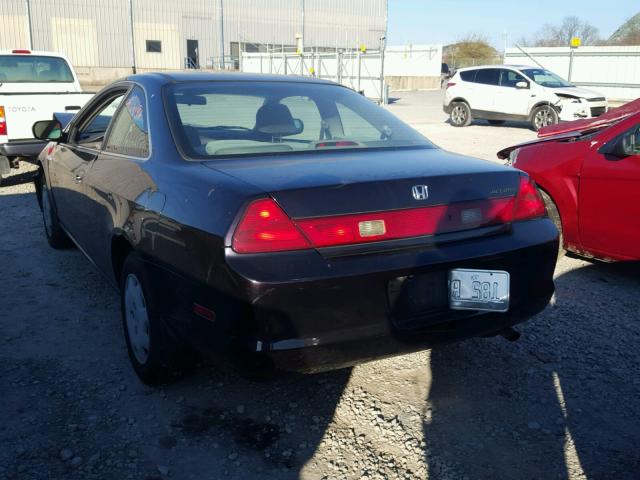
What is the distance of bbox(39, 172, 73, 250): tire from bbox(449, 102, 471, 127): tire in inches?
589

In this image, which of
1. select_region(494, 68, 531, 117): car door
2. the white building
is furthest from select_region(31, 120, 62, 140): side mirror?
the white building

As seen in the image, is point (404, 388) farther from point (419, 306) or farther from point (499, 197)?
point (499, 197)

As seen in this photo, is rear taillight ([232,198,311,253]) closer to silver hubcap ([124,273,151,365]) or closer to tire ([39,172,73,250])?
silver hubcap ([124,273,151,365])

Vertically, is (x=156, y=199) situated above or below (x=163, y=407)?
above

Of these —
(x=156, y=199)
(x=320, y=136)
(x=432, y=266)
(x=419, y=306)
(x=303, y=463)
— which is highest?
(x=320, y=136)

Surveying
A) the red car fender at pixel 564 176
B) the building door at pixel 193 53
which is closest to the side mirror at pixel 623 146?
the red car fender at pixel 564 176

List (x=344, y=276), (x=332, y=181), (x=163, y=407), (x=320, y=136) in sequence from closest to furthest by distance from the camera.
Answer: (x=344, y=276) → (x=332, y=181) → (x=163, y=407) → (x=320, y=136)

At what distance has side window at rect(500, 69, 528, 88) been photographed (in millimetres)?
17625

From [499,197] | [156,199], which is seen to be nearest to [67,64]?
[156,199]

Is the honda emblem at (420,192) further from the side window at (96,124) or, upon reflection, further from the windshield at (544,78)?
the windshield at (544,78)

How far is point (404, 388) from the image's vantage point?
3.30 meters

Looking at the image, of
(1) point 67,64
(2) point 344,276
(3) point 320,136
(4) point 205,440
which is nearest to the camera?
(2) point 344,276

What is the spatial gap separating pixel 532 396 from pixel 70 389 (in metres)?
2.36

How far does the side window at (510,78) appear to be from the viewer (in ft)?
57.8
